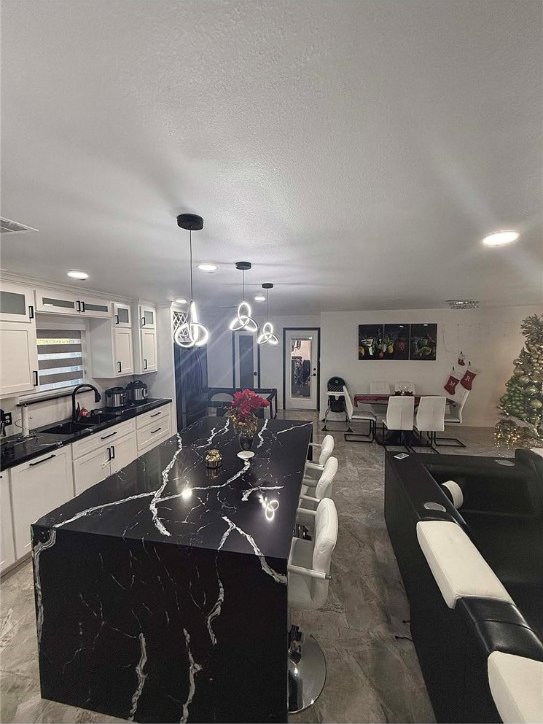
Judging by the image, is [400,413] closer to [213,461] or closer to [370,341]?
[370,341]

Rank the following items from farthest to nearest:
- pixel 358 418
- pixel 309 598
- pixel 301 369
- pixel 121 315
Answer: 1. pixel 301 369
2. pixel 358 418
3. pixel 121 315
4. pixel 309 598

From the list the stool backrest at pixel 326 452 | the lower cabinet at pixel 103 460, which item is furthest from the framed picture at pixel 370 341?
the lower cabinet at pixel 103 460

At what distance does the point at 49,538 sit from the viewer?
1.44 meters

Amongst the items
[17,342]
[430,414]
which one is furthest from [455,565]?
[430,414]

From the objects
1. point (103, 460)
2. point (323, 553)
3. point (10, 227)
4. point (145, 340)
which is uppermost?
point (10, 227)

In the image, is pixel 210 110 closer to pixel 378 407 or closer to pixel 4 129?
pixel 4 129

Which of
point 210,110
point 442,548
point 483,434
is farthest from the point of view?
point 483,434

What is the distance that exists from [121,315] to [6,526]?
2.67 meters

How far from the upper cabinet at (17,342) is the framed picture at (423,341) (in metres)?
6.38

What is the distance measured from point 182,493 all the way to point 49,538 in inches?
25.3

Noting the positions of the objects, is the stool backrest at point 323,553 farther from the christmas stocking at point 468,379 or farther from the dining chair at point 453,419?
the christmas stocking at point 468,379

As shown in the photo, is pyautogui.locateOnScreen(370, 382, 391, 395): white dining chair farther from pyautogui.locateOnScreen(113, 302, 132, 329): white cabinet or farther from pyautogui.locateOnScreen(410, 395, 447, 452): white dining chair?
pyautogui.locateOnScreen(113, 302, 132, 329): white cabinet

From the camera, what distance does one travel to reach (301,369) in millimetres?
7664

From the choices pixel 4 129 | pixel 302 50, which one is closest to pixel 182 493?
pixel 4 129
